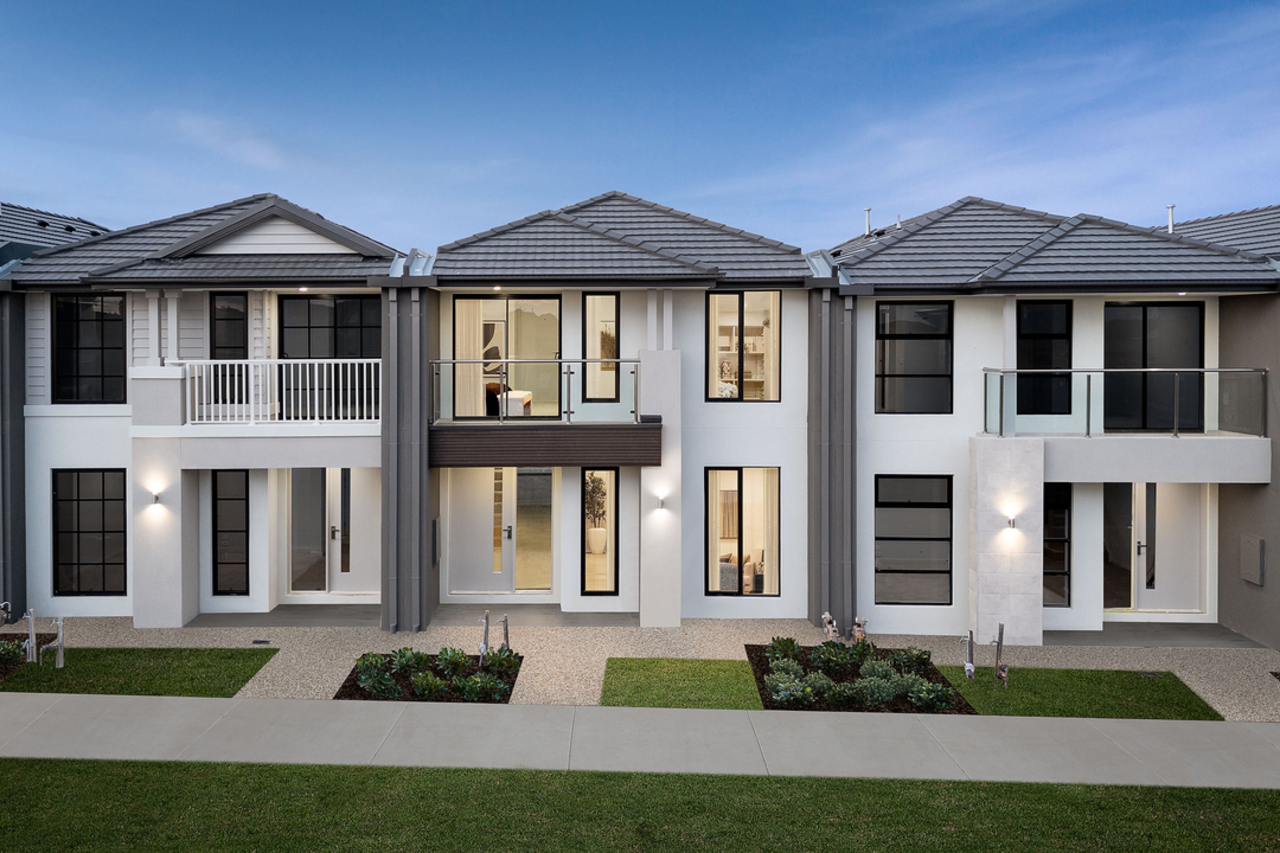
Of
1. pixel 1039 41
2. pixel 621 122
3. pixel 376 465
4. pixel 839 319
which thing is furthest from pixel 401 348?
pixel 621 122

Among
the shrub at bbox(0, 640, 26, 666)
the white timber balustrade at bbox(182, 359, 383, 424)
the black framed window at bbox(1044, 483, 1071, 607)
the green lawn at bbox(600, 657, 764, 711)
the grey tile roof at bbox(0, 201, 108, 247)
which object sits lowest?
the green lawn at bbox(600, 657, 764, 711)

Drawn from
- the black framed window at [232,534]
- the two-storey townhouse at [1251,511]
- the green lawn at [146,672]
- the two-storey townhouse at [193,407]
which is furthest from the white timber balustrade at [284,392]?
the two-storey townhouse at [1251,511]

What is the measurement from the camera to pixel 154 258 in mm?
12078

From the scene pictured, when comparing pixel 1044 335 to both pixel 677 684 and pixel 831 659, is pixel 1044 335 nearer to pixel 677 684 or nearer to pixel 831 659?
pixel 831 659

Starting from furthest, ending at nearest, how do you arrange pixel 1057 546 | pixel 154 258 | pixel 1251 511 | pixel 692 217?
pixel 692 217
pixel 1057 546
pixel 154 258
pixel 1251 511

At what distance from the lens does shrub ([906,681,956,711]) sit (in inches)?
362

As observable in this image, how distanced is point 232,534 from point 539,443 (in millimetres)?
5497

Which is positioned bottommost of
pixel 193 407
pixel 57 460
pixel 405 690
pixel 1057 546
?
pixel 405 690

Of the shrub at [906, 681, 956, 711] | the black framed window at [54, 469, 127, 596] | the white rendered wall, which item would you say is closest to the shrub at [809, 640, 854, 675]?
the shrub at [906, 681, 956, 711]

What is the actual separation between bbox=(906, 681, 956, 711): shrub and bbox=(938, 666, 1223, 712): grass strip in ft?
1.25

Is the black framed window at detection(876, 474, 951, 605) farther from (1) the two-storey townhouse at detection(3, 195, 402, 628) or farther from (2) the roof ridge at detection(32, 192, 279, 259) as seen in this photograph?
(2) the roof ridge at detection(32, 192, 279, 259)

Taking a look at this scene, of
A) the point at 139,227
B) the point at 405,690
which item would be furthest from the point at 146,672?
the point at 139,227

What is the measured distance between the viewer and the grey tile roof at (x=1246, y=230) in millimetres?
12523

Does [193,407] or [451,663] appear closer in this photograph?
[451,663]
